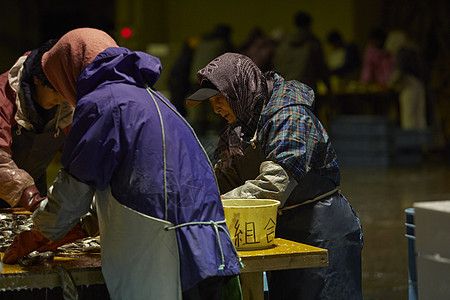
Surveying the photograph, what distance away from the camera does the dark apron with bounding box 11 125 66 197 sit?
398 cm

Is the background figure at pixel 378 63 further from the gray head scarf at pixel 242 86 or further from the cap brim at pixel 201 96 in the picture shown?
the cap brim at pixel 201 96

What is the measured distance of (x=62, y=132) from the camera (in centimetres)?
414

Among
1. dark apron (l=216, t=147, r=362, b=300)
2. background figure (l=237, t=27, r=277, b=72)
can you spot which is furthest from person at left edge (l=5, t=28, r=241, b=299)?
background figure (l=237, t=27, r=277, b=72)

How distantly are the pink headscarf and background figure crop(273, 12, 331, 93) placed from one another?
707cm

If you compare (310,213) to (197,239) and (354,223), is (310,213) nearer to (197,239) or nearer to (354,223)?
(354,223)

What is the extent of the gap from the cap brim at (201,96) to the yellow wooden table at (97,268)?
26.4 inches

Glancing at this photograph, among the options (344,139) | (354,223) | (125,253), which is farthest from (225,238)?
(344,139)

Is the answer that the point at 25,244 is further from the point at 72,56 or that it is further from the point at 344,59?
the point at 344,59

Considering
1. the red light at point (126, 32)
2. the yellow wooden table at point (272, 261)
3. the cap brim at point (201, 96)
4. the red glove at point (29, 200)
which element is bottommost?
the yellow wooden table at point (272, 261)

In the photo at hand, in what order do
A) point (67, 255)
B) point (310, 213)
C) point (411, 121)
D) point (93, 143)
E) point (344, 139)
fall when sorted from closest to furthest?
point (93, 143) → point (67, 255) → point (310, 213) → point (344, 139) → point (411, 121)

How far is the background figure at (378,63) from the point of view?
12781 millimetres

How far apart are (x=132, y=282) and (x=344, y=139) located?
981 centimetres

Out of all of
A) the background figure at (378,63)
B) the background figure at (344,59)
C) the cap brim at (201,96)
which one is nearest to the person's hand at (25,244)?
the cap brim at (201,96)

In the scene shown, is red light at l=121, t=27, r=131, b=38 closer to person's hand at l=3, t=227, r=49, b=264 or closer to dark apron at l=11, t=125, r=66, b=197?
dark apron at l=11, t=125, r=66, b=197
